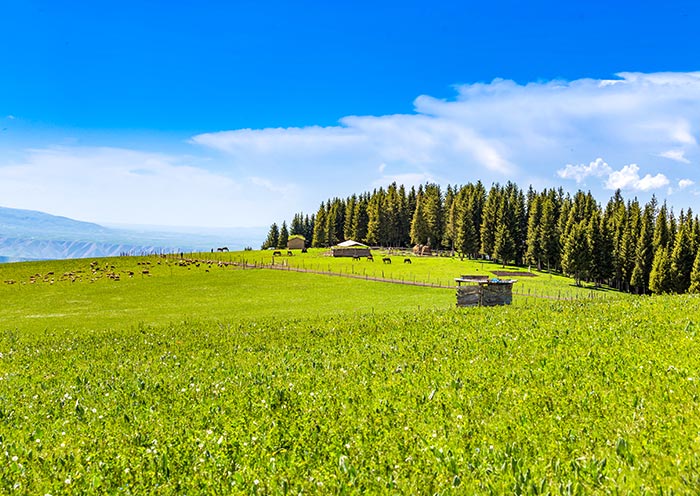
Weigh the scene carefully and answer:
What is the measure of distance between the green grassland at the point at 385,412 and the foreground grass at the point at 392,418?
38 millimetres

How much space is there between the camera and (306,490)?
6.62 meters

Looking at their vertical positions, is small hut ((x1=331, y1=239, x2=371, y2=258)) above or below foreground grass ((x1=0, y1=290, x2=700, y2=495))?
above

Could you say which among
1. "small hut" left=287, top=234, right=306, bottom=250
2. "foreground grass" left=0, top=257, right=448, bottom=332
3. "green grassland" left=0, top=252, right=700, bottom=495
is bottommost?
"foreground grass" left=0, top=257, right=448, bottom=332

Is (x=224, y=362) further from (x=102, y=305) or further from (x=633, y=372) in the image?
(x=102, y=305)

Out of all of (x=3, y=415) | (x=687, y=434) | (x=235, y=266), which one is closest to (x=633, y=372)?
(x=687, y=434)

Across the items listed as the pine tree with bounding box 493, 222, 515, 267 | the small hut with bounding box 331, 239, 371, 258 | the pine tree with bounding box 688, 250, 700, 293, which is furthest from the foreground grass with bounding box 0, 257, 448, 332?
the pine tree with bounding box 493, 222, 515, 267

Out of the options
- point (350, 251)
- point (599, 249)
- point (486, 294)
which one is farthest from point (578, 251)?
point (486, 294)

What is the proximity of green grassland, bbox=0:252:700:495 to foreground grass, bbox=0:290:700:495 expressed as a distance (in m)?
0.04

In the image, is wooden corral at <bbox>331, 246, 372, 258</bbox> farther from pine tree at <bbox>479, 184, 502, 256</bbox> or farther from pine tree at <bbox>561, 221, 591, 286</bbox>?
pine tree at <bbox>561, 221, 591, 286</bbox>

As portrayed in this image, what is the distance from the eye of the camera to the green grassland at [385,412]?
6812mm

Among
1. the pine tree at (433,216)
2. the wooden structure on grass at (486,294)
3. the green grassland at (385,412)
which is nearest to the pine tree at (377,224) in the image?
the pine tree at (433,216)

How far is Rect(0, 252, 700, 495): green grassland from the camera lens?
22.4 ft

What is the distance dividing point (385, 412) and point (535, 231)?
11169 cm

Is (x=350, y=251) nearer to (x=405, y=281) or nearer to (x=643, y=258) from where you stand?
(x=405, y=281)
